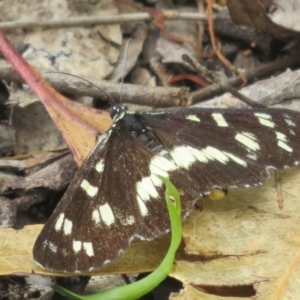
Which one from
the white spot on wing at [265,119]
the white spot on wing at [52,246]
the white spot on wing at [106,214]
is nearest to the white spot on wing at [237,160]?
the white spot on wing at [265,119]

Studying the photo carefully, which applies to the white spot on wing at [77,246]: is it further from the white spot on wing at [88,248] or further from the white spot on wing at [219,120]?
the white spot on wing at [219,120]

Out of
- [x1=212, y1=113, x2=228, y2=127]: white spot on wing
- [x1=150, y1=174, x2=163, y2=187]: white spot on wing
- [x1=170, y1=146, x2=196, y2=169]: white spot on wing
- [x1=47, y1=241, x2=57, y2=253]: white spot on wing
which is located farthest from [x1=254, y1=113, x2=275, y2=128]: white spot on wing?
[x1=47, y1=241, x2=57, y2=253]: white spot on wing

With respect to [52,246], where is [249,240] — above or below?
below

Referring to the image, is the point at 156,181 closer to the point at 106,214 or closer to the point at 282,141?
the point at 106,214

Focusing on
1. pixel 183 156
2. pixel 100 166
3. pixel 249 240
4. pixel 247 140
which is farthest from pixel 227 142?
pixel 100 166

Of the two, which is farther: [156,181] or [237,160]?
[237,160]

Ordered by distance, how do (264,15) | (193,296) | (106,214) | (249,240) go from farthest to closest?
(264,15)
(249,240)
(106,214)
(193,296)

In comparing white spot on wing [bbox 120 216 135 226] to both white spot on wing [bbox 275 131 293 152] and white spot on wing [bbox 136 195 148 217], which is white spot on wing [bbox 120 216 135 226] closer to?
white spot on wing [bbox 136 195 148 217]
